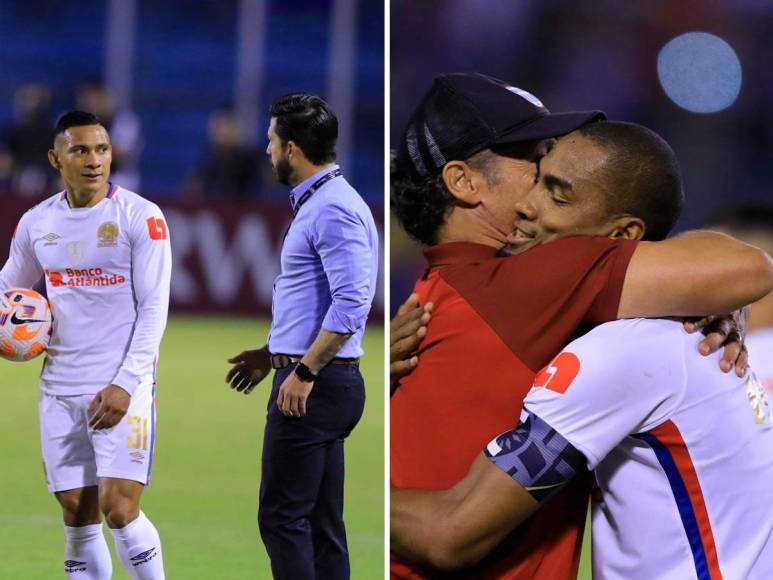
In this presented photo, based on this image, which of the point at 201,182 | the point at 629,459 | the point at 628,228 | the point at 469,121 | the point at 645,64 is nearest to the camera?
the point at 629,459

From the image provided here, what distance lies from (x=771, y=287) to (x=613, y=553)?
47 centimetres

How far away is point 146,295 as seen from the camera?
3119 millimetres

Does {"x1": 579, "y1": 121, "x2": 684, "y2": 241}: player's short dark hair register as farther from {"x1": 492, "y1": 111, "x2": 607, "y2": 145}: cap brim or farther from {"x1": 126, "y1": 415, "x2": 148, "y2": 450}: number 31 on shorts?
{"x1": 126, "y1": 415, "x2": 148, "y2": 450}: number 31 on shorts

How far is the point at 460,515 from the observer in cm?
163

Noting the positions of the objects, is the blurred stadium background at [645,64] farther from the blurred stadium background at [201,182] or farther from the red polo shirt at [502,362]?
the red polo shirt at [502,362]

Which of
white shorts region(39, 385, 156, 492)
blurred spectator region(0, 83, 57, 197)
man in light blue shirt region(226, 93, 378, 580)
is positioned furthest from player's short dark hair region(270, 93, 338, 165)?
blurred spectator region(0, 83, 57, 197)

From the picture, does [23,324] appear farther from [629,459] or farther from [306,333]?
[629,459]

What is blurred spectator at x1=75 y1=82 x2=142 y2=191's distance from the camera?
10242mm

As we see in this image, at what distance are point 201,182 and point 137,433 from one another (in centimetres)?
838

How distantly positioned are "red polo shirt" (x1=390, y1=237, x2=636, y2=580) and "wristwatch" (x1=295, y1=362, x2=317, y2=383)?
122 centimetres

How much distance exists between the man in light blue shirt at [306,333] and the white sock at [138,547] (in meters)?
0.31

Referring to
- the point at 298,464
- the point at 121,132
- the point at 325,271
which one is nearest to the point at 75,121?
the point at 325,271

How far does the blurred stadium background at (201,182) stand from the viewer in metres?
4.71

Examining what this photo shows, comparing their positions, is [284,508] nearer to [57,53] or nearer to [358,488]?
[358,488]
